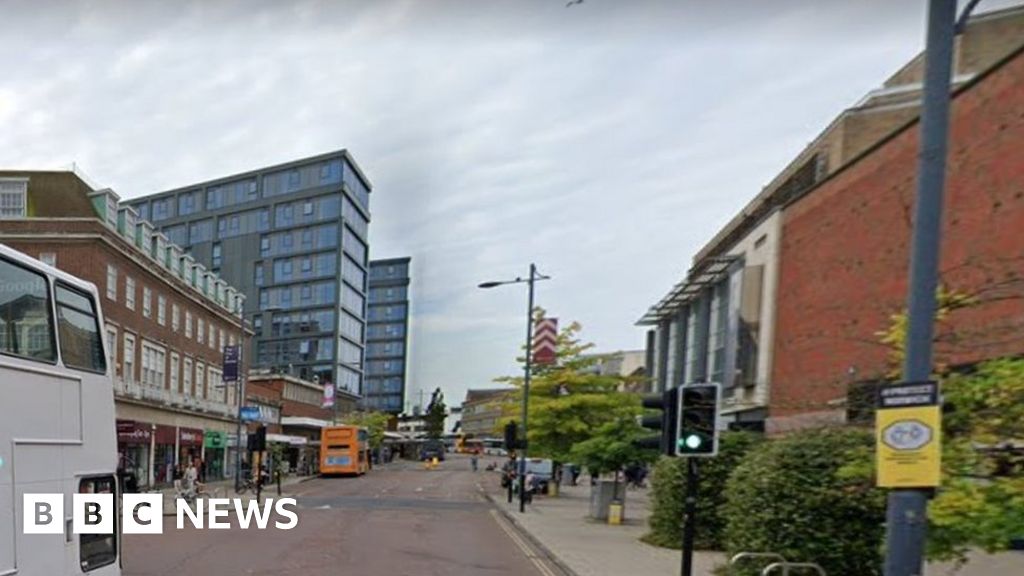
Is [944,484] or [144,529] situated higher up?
[944,484]

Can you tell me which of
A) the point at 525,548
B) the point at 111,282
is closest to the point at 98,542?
the point at 525,548

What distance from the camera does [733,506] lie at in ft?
39.4

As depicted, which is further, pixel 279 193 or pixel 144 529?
pixel 279 193

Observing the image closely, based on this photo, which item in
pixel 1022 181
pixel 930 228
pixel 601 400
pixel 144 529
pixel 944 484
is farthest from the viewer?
pixel 601 400

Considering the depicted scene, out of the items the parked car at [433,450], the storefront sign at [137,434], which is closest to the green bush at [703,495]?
the storefront sign at [137,434]

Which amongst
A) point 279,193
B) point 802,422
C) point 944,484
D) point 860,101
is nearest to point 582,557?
point 802,422

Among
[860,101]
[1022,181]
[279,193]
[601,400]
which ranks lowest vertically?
[601,400]

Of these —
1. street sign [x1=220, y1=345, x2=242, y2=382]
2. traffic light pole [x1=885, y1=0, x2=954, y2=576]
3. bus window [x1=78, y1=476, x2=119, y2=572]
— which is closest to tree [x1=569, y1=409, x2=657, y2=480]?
bus window [x1=78, y1=476, x2=119, y2=572]

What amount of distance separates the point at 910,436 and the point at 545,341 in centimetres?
2304

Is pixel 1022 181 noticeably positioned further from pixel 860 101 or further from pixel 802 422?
pixel 860 101

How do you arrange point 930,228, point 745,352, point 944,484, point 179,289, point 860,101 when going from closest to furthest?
point 930,228 → point 944,484 → point 860,101 → point 745,352 → point 179,289

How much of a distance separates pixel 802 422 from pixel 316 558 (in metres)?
9.85

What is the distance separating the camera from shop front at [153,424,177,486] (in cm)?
3703

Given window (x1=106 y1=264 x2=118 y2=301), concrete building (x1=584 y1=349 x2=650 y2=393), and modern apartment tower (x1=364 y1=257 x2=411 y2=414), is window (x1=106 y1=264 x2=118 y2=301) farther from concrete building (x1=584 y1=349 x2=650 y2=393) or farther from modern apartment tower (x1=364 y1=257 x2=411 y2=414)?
modern apartment tower (x1=364 y1=257 x2=411 y2=414)
